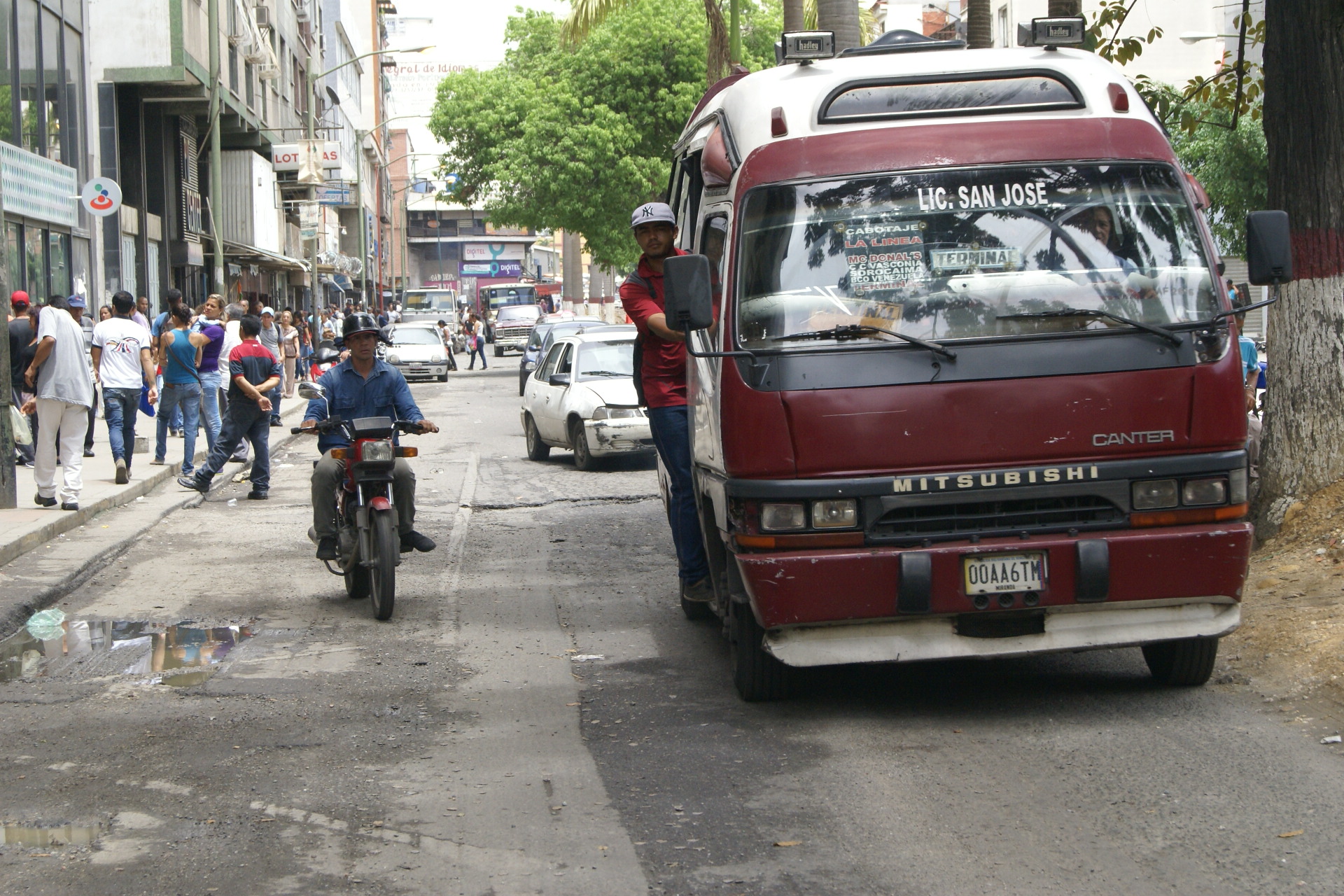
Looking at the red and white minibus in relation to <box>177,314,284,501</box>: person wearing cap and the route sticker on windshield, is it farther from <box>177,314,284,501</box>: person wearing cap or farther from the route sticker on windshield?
<box>177,314,284,501</box>: person wearing cap

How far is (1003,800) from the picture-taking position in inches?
194

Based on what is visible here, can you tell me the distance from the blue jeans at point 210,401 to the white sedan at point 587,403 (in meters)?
3.72

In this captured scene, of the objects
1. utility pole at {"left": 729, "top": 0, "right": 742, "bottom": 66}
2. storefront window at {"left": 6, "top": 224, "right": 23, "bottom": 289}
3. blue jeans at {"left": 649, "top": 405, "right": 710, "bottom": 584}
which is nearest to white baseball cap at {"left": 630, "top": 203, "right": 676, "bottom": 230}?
blue jeans at {"left": 649, "top": 405, "right": 710, "bottom": 584}

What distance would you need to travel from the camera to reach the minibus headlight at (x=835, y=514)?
18.7 ft

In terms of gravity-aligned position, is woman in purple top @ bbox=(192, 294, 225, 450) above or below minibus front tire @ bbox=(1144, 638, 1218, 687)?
above

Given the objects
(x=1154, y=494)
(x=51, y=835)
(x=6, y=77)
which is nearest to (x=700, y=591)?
(x=1154, y=494)

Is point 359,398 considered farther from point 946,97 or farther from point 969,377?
point 969,377

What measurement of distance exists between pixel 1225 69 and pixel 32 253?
1834 cm

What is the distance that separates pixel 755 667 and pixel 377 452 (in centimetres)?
335

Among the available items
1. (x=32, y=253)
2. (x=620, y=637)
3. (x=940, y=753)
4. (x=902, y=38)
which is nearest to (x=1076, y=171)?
(x=902, y=38)

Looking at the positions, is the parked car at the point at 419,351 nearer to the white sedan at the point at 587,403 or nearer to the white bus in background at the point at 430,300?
the white sedan at the point at 587,403

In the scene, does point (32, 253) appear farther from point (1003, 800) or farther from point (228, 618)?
point (1003, 800)

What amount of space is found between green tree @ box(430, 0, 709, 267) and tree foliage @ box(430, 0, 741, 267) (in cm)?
4

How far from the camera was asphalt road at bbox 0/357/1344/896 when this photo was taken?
4.36m
